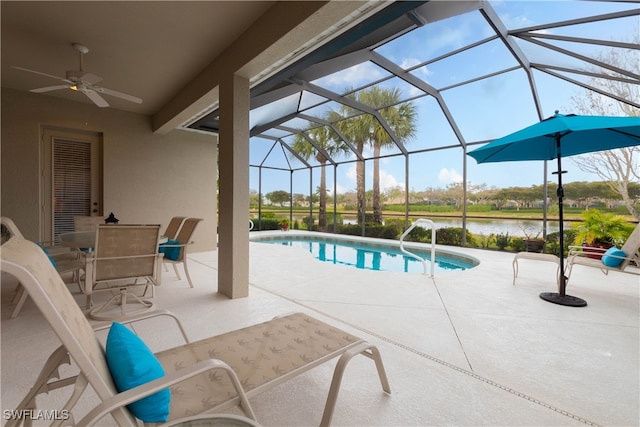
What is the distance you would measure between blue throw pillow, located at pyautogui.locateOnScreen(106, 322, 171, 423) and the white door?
19.9 feet

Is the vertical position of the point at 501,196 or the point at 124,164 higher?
the point at 124,164

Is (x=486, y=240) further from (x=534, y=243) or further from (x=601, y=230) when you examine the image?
(x=601, y=230)

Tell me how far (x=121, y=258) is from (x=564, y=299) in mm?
4894

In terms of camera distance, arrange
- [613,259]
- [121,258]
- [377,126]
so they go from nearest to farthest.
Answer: [121,258], [613,259], [377,126]

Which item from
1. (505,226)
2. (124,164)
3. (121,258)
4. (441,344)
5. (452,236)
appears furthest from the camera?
(452,236)

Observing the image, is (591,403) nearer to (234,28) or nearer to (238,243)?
(238,243)

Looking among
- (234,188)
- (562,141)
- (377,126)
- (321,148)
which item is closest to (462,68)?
(562,141)

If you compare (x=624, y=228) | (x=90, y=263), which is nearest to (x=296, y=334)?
(x=90, y=263)

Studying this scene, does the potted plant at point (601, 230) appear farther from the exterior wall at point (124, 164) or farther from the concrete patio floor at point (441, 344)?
the exterior wall at point (124, 164)

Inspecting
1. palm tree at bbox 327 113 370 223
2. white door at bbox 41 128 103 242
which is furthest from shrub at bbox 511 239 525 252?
white door at bbox 41 128 103 242

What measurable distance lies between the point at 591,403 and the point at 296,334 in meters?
1.79

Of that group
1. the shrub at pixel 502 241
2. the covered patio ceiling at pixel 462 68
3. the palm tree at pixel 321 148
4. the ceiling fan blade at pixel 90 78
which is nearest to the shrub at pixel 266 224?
the palm tree at pixel 321 148

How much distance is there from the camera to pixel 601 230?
18.2ft

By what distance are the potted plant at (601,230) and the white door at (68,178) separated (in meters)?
9.91
